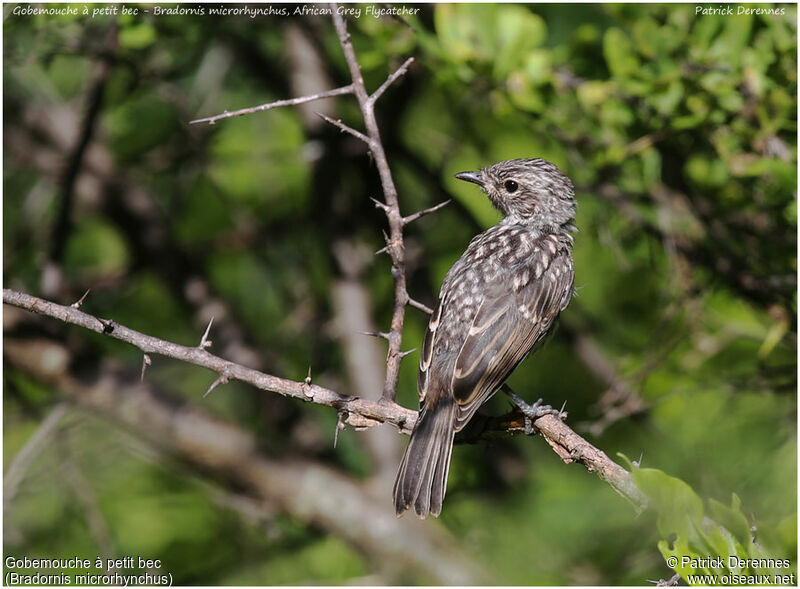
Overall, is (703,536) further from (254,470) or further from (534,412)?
(254,470)

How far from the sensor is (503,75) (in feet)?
15.9

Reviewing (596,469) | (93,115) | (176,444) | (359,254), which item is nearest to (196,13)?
(93,115)

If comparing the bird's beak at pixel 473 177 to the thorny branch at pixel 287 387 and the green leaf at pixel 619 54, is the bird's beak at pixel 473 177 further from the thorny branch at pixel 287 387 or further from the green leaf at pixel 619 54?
the thorny branch at pixel 287 387

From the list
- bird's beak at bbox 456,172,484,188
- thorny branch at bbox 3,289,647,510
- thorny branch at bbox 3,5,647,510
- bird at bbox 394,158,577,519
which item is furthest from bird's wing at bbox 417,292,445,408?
bird's beak at bbox 456,172,484,188

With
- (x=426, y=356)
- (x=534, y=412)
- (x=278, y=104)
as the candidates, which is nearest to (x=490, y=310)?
(x=426, y=356)

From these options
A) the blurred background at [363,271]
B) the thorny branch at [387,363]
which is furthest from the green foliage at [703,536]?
the blurred background at [363,271]

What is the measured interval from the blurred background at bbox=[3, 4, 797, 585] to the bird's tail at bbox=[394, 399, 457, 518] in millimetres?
1627

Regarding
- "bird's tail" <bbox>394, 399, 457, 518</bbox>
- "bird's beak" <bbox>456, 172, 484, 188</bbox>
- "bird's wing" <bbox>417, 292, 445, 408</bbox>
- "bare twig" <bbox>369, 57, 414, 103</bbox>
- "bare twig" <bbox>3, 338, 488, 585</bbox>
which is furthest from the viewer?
"bare twig" <bbox>3, 338, 488, 585</bbox>

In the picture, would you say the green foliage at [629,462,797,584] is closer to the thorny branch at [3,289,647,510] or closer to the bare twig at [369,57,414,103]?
the thorny branch at [3,289,647,510]

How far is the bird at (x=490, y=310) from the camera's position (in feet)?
12.2

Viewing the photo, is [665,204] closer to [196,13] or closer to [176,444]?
[196,13]

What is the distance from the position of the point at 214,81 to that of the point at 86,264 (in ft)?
6.38

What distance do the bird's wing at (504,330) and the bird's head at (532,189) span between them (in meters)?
0.41

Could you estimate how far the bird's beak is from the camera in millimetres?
4793
